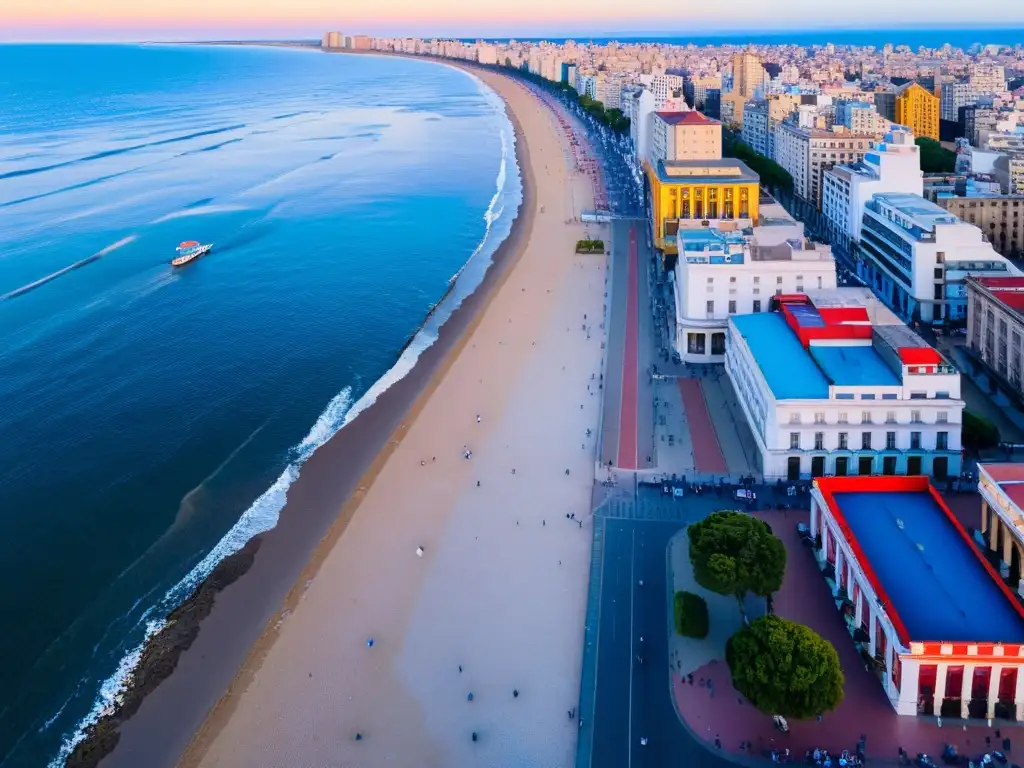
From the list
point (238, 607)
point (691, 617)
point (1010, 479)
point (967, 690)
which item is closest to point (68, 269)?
point (238, 607)

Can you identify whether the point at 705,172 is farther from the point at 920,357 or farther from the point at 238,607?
the point at 238,607

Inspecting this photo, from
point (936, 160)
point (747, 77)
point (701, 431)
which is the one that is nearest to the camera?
point (701, 431)

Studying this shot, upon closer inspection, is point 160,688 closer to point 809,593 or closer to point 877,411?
point 809,593

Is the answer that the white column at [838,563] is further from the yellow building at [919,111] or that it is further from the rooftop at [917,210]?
the yellow building at [919,111]

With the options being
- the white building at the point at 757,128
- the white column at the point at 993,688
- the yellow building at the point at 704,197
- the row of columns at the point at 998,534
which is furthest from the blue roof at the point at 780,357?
the white building at the point at 757,128

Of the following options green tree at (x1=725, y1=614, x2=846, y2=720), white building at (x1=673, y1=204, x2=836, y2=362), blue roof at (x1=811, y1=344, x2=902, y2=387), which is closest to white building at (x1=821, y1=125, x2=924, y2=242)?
white building at (x1=673, y1=204, x2=836, y2=362)

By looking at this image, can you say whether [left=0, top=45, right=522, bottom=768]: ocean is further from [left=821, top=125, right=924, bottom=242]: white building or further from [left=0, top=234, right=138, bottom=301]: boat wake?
[left=821, top=125, right=924, bottom=242]: white building
